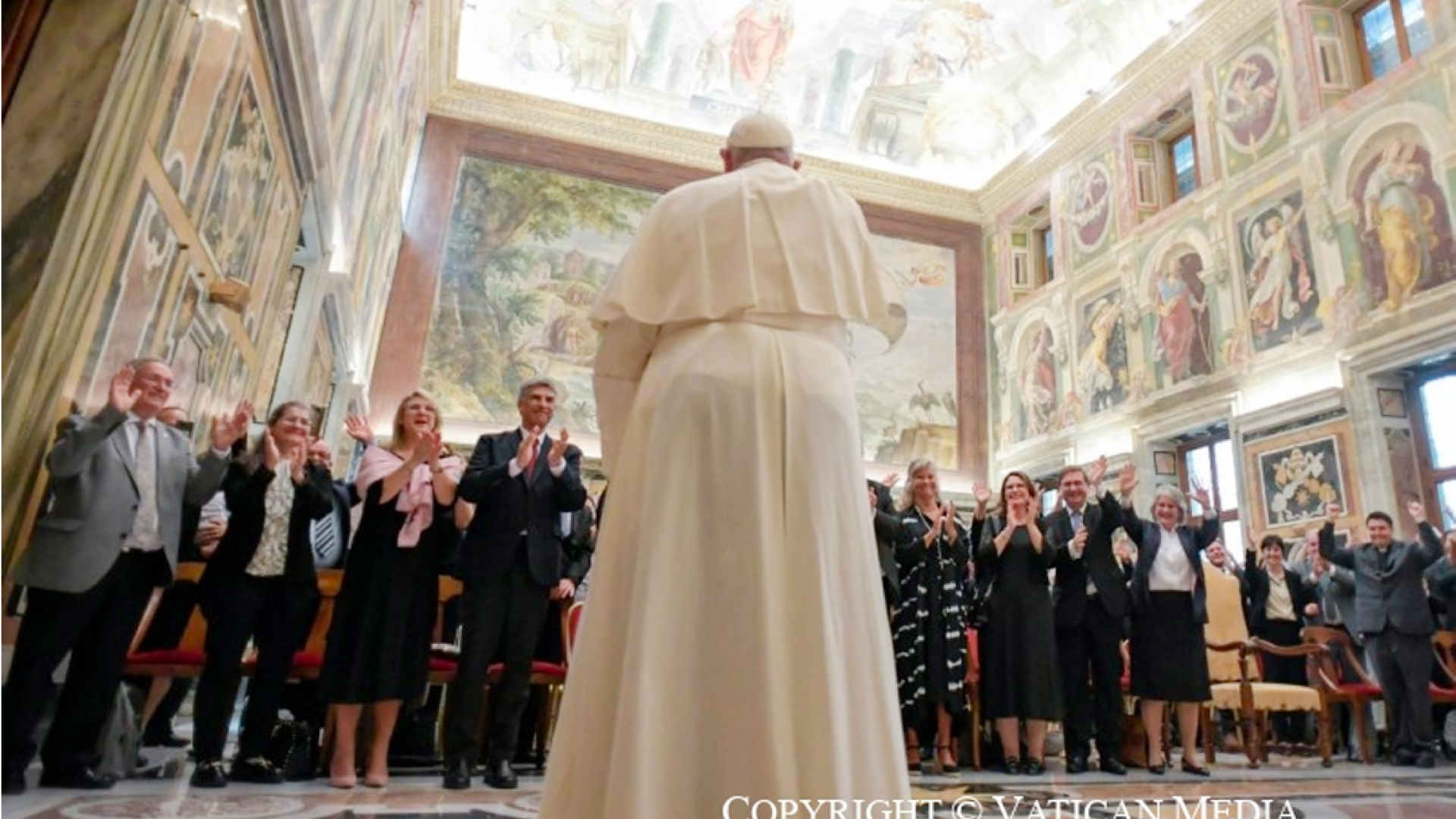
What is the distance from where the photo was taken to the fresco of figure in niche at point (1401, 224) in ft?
34.1

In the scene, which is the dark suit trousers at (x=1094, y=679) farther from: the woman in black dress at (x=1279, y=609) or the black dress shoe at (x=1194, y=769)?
the woman in black dress at (x=1279, y=609)

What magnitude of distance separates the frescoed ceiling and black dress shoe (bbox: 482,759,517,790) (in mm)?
15733

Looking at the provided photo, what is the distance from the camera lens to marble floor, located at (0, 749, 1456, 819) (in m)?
3.11

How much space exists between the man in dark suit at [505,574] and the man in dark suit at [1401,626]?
625cm

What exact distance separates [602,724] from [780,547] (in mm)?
520

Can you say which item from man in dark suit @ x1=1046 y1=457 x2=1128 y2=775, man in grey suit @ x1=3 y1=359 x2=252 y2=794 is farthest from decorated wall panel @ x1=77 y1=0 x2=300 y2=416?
man in dark suit @ x1=1046 y1=457 x2=1128 y2=775

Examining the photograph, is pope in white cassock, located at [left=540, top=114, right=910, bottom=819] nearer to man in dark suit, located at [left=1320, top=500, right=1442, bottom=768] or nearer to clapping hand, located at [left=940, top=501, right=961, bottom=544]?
clapping hand, located at [left=940, top=501, right=961, bottom=544]

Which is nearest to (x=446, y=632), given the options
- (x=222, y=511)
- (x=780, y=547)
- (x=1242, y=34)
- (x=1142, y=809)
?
(x=222, y=511)

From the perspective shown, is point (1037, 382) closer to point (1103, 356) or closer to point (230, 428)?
point (1103, 356)

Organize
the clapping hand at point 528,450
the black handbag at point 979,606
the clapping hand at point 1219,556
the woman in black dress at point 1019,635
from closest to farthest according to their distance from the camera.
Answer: the clapping hand at point 528,450, the woman in black dress at point 1019,635, the black handbag at point 979,606, the clapping hand at point 1219,556

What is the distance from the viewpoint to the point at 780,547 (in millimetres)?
1941

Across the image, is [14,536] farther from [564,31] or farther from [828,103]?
[828,103]

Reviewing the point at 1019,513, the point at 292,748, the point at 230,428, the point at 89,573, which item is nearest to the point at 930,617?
the point at 1019,513

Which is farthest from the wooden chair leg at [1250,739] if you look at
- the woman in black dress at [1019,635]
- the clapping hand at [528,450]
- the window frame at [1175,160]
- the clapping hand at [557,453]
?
the window frame at [1175,160]
